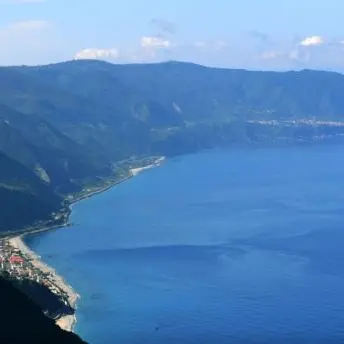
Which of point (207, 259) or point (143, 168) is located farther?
point (143, 168)

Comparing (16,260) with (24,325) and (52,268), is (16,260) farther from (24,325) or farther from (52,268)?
(24,325)

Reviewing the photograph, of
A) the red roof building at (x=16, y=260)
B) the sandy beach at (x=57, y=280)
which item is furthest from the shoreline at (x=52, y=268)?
the red roof building at (x=16, y=260)

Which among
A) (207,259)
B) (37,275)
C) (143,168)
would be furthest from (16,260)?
(143,168)

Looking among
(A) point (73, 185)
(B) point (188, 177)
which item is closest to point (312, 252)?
(A) point (73, 185)

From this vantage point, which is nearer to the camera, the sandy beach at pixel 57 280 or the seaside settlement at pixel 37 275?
the sandy beach at pixel 57 280

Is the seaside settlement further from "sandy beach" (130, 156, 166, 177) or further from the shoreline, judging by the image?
"sandy beach" (130, 156, 166, 177)

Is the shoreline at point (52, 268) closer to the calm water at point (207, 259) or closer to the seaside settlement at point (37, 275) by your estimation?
the seaside settlement at point (37, 275)
